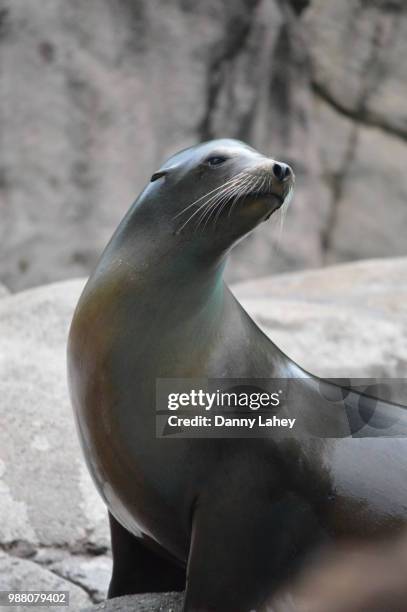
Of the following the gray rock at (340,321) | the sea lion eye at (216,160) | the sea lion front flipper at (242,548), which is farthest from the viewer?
the gray rock at (340,321)

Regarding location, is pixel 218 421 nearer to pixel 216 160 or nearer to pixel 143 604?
pixel 143 604

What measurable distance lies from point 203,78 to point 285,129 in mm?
1321

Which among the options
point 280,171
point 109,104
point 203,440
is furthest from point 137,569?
point 109,104

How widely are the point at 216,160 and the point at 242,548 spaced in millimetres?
1109

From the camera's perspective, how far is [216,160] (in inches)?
109

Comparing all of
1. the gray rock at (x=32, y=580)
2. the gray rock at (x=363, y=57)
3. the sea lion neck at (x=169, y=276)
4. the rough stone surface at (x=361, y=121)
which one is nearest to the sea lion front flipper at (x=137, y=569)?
the gray rock at (x=32, y=580)

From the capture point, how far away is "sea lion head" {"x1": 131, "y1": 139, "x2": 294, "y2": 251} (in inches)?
104

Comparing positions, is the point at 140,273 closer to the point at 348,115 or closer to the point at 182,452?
the point at 182,452

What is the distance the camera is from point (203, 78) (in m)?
10.3

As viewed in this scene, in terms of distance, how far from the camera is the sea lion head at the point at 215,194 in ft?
8.66

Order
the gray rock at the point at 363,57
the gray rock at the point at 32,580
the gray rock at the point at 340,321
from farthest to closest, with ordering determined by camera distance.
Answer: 1. the gray rock at the point at 363,57
2. the gray rock at the point at 340,321
3. the gray rock at the point at 32,580

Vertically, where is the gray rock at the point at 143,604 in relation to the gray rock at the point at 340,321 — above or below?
above

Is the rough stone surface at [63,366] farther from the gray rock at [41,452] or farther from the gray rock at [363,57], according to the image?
the gray rock at [363,57]

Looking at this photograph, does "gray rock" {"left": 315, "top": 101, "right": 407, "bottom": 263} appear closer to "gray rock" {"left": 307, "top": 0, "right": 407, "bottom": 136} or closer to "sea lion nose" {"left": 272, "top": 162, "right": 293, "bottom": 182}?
"gray rock" {"left": 307, "top": 0, "right": 407, "bottom": 136}
